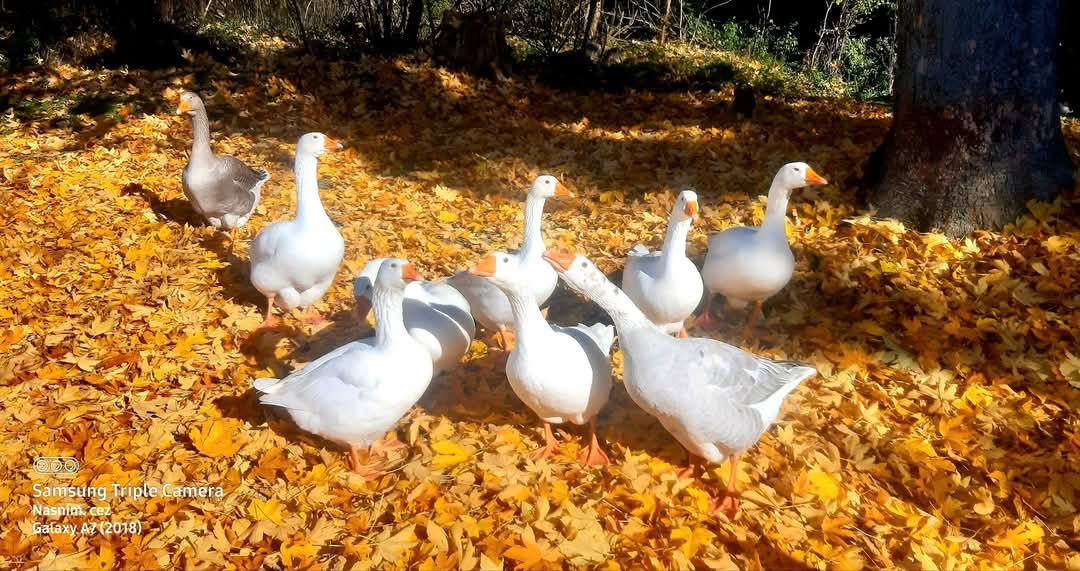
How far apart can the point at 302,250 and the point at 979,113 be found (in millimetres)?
4404

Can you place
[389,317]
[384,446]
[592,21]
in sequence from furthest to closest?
[592,21] → [384,446] → [389,317]

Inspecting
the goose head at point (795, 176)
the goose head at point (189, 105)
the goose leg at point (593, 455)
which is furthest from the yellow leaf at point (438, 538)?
the goose head at point (189, 105)

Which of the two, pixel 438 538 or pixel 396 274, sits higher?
pixel 396 274

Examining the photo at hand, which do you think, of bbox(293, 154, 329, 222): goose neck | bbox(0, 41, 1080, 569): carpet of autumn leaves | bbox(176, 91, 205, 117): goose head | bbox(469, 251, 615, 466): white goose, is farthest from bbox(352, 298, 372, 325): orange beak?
bbox(176, 91, 205, 117): goose head

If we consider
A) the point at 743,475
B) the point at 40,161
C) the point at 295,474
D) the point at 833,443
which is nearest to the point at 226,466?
the point at 295,474

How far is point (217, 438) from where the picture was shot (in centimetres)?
316

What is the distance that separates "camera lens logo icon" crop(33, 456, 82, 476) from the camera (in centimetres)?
299

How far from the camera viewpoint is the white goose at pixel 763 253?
146 inches

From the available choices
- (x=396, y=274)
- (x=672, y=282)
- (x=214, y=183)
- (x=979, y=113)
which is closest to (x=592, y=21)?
(x=979, y=113)

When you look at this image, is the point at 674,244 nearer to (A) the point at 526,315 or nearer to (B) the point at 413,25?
(A) the point at 526,315

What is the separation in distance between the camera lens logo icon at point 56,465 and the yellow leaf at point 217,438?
1.56 ft

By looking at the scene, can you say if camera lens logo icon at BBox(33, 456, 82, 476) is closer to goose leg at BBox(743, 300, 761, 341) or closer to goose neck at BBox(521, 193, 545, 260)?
goose neck at BBox(521, 193, 545, 260)

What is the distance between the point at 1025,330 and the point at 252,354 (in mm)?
4365

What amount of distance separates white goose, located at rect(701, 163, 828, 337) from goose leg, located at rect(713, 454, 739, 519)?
1.20 m
